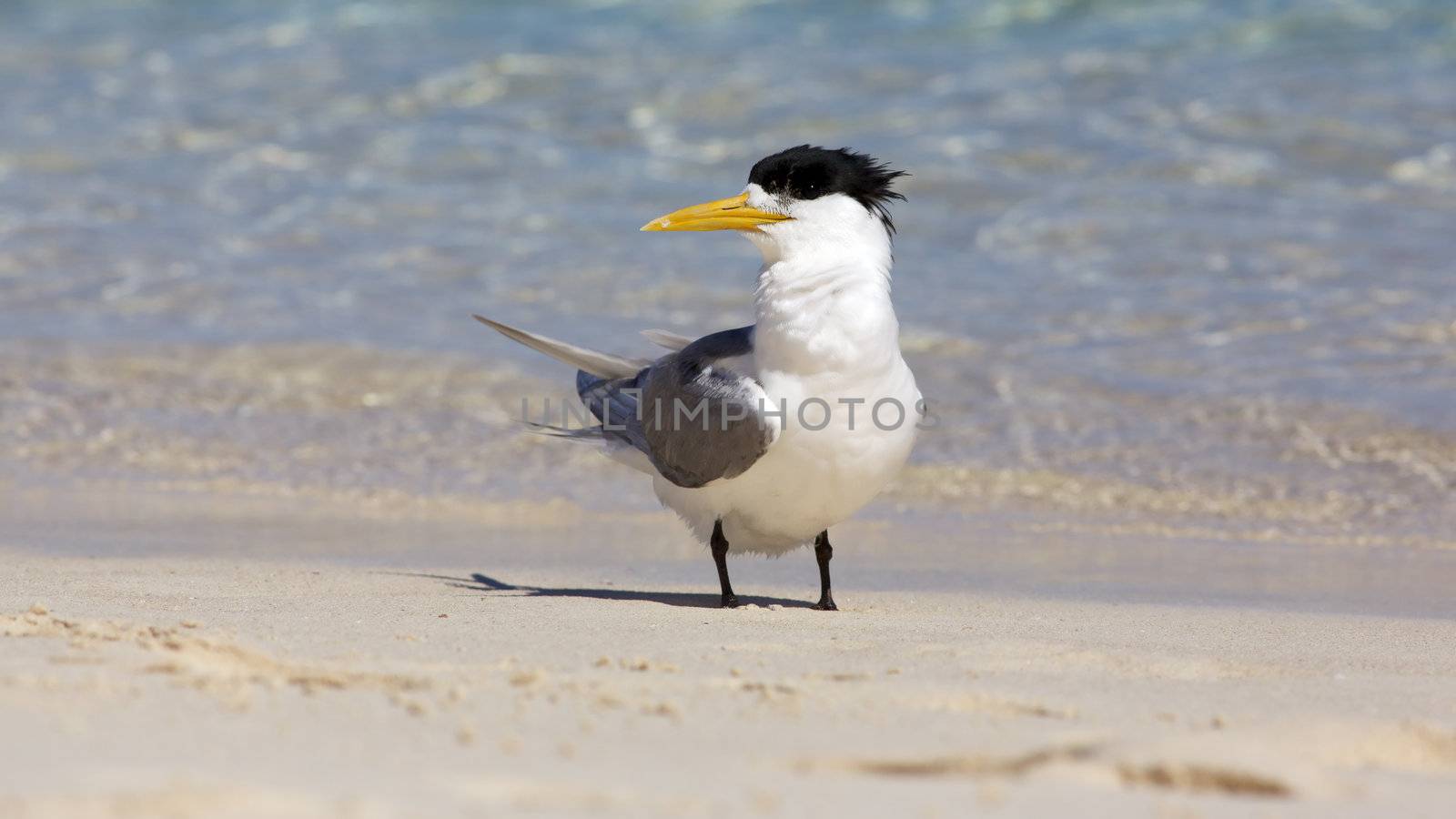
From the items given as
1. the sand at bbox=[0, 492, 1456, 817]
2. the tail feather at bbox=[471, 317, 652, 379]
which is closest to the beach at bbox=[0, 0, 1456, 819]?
the sand at bbox=[0, 492, 1456, 817]

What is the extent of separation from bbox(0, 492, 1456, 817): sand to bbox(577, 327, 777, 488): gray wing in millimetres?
346

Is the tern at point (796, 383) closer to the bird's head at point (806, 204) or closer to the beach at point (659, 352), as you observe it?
the bird's head at point (806, 204)

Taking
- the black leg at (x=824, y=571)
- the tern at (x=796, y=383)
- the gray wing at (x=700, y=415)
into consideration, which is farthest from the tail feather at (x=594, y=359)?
the black leg at (x=824, y=571)

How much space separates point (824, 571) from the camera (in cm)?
412

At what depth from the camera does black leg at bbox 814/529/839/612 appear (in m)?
4.05

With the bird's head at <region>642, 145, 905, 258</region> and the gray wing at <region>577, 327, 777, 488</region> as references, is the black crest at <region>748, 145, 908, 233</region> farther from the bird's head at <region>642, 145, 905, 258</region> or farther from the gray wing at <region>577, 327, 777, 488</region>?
the gray wing at <region>577, 327, 777, 488</region>

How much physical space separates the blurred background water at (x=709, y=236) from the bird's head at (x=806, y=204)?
6.09 ft

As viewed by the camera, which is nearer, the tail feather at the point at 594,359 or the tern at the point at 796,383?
the tern at the point at 796,383

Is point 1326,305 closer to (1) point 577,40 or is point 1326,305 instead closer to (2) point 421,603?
(2) point 421,603

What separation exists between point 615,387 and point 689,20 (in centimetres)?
905

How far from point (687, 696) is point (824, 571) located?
1518 mm

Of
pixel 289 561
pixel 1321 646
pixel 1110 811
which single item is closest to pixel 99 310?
pixel 289 561

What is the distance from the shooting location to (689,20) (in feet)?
43.2

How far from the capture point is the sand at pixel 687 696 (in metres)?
2.03
